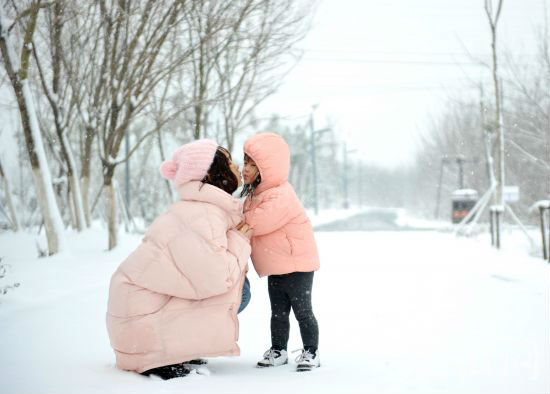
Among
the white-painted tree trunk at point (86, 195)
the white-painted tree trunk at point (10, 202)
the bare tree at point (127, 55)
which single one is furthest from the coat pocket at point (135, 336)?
the white-painted tree trunk at point (10, 202)

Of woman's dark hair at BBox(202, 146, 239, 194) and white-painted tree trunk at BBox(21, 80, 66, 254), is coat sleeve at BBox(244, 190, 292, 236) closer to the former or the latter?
woman's dark hair at BBox(202, 146, 239, 194)

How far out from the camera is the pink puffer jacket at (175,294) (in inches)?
114

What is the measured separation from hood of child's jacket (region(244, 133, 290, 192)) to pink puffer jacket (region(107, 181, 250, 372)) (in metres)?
0.55

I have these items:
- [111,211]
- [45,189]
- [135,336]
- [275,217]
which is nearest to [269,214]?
[275,217]

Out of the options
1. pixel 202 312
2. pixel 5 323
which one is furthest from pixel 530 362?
pixel 5 323

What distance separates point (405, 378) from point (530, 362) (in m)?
1.02

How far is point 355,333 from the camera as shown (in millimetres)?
4652

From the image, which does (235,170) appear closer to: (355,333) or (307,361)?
(307,361)

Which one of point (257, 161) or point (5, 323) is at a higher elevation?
point (257, 161)

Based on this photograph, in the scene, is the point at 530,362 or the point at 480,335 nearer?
the point at 530,362

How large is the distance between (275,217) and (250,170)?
0.37m

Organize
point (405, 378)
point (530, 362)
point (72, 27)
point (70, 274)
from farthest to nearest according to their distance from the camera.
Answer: point (72, 27)
point (70, 274)
point (530, 362)
point (405, 378)

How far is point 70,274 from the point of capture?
7.43 metres

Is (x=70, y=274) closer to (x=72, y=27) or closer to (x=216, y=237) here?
(x=216, y=237)
